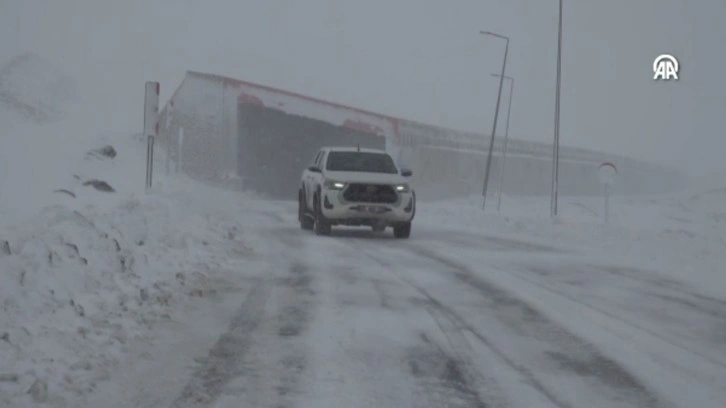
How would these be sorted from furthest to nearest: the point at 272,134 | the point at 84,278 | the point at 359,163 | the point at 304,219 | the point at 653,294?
the point at 272,134 < the point at 304,219 < the point at 359,163 < the point at 653,294 < the point at 84,278

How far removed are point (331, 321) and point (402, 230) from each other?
12277 millimetres

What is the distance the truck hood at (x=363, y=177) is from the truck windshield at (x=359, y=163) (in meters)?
0.42

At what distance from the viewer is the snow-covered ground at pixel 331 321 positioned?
7.36 metres

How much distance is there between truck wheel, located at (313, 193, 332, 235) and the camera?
870 inches

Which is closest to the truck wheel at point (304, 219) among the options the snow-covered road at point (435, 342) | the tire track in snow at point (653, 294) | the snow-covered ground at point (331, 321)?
the snow-covered ground at point (331, 321)

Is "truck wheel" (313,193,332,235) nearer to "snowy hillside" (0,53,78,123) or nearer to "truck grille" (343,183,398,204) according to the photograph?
"truck grille" (343,183,398,204)

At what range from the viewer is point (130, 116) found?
235 ft

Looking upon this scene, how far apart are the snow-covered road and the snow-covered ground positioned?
27mm

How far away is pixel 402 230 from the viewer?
22.5 metres

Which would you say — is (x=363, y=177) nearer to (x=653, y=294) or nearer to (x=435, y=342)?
(x=653, y=294)

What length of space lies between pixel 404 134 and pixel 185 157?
11.5m

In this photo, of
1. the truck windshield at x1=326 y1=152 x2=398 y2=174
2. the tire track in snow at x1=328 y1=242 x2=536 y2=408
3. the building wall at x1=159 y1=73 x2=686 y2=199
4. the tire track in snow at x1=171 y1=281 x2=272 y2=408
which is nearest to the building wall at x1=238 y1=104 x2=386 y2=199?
the building wall at x1=159 y1=73 x2=686 y2=199

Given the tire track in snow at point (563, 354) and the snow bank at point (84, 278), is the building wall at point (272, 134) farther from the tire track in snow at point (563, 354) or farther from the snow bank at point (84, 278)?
the tire track in snow at point (563, 354)

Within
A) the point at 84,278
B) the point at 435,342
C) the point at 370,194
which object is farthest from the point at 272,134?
the point at 435,342
